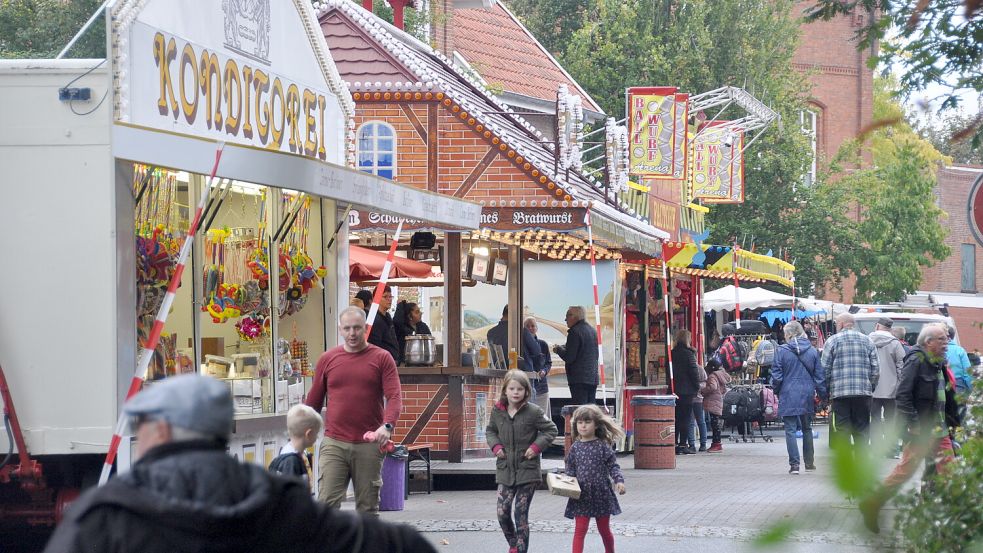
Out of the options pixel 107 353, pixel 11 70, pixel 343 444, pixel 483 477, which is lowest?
pixel 483 477

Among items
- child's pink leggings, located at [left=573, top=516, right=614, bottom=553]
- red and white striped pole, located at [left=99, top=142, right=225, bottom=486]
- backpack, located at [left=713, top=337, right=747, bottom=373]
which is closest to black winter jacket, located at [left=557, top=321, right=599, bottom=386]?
backpack, located at [left=713, top=337, right=747, bottom=373]

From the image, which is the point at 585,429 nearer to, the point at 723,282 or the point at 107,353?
the point at 107,353

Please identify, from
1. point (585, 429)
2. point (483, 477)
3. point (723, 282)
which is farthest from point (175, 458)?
point (723, 282)

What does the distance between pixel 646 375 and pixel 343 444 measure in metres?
14.5

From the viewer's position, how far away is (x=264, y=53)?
38.1 ft

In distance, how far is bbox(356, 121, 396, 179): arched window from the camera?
1742 cm

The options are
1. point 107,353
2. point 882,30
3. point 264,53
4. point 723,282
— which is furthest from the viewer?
point 723,282

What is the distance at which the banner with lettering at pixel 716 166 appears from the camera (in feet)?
90.7

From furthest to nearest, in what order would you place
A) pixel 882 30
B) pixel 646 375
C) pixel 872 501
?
pixel 646 375 < pixel 882 30 < pixel 872 501

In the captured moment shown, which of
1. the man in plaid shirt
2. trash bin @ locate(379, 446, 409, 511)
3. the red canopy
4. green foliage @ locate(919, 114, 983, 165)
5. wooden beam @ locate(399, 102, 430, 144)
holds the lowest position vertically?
trash bin @ locate(379, 446, 409, 511)

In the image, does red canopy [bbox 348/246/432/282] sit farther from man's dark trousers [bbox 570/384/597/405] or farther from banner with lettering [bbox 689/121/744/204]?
banner with lettering [bbox 689/121/744/204]

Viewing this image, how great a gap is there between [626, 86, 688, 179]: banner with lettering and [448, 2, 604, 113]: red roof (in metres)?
9.23

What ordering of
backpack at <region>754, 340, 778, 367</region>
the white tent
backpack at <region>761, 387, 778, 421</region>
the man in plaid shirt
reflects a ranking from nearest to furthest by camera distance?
the man in plaid shirt → backpack at <region>761, 387, 778, 421</region> → backpack at <region>754, 340, 778, 367</region> → the white tent

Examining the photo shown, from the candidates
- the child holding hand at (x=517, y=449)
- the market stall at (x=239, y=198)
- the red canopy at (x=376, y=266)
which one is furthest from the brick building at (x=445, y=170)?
the child holding hand at (x=517, y=449)
